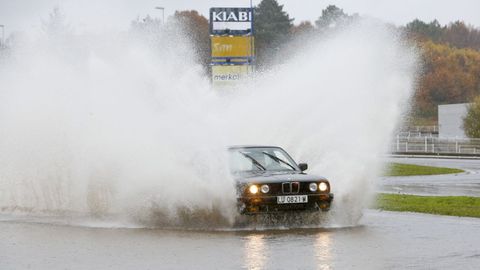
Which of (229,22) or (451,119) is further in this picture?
(451,119)

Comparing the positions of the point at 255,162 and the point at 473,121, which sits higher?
the point at 473,121

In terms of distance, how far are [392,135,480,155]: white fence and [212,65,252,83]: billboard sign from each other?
23322 millimetres

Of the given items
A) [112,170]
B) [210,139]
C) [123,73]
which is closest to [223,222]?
[210,139]

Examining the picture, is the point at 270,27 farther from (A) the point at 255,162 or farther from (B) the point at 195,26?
(A) the point at 255,162

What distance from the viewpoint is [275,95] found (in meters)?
20.2

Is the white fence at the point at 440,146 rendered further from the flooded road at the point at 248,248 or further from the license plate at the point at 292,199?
the flooded road at the point at 248,248

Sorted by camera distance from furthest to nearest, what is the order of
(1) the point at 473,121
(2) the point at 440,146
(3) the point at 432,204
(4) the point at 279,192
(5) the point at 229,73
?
1. (1) the point at 473,121
2. (2) the point at 440,146
3. (5) the point at 229,73
4. (3) the point at 432,204
5. (4) the point at 279,192

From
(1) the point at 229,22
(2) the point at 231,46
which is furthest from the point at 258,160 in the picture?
(1) the point at 229,22

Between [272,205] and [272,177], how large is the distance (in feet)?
1.90

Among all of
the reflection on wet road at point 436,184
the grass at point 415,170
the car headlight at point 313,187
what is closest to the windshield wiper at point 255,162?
the car headlight at point 313,187

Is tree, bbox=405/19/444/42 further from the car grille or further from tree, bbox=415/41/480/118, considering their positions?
the car grille

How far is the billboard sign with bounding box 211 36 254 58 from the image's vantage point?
43.8 m

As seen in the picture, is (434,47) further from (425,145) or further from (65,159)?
(65,159)

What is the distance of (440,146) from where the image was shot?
67.5 metres
